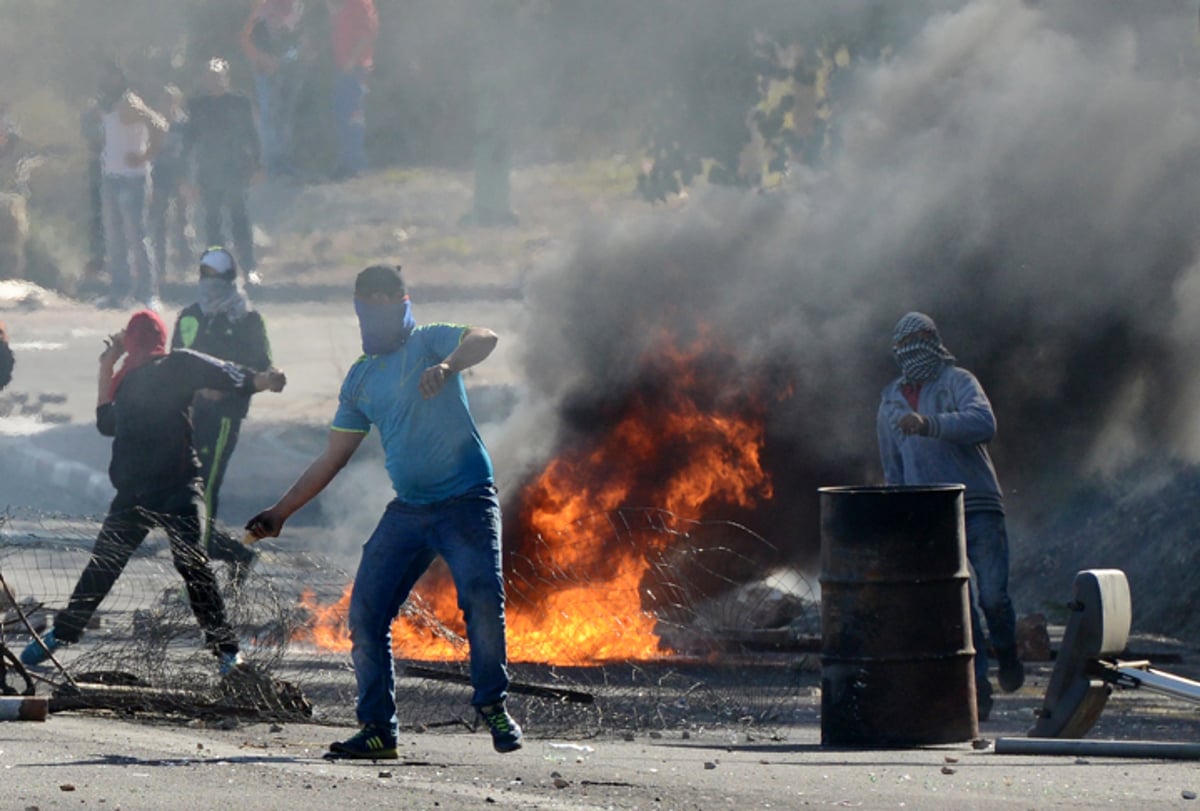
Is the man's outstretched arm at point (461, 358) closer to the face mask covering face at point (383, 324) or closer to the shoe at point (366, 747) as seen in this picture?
the face mask covering face at point (383, 324)

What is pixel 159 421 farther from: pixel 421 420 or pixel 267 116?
pixel 267 116

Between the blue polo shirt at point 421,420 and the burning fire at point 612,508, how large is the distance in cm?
220

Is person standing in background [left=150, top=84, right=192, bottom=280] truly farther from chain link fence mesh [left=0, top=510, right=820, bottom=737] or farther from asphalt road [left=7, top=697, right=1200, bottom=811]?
asphalt road [left=7, top=697, right=1200, bottom=811]

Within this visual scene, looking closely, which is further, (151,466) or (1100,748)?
(151,466)

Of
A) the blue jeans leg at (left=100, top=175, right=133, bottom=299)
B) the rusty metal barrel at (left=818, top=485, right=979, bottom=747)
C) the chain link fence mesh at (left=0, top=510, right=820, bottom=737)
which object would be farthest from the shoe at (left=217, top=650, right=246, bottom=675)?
the blue jeans leg at (left=100, top=175, right=133, bottom=299)

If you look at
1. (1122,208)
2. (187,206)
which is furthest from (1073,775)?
(187,206)

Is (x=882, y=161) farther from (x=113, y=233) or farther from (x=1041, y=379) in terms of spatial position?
(x=113, y=233)

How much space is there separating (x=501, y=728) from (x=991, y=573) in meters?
3.04

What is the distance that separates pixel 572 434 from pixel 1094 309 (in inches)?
149

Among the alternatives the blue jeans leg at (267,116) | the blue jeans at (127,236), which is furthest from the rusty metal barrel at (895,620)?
the blue jeans leg at (267,116)

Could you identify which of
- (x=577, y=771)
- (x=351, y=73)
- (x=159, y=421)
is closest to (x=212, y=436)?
(x=159, y=421)

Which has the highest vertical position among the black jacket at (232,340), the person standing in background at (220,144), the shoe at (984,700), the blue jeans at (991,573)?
the person standing in background at (220,144)

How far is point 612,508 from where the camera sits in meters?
11.4

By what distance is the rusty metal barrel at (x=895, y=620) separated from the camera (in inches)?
303
